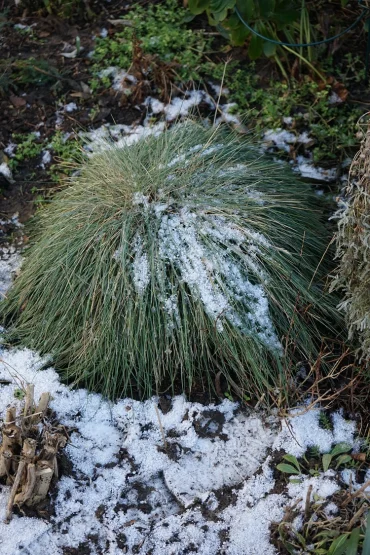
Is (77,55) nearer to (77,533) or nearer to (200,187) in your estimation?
(200,187)

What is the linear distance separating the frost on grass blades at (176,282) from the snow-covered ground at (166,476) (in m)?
0.12

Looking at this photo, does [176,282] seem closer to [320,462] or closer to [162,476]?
[162,476]

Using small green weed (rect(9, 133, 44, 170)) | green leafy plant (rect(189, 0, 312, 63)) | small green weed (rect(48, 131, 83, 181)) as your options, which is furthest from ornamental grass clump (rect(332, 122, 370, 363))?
small green weed (rect(9, 133, 44, 170))

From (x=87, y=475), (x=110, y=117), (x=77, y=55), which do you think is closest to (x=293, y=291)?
(x=87, y=475)

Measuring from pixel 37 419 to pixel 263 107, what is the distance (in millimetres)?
1890

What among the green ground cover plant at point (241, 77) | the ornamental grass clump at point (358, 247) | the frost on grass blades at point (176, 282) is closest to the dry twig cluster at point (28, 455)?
the frost on grass blades at point (176, 282)

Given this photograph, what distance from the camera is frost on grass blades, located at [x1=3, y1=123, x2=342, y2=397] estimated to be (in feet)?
7.63

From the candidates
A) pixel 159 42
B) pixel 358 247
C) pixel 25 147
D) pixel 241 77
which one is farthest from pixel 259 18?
pixel 358 247

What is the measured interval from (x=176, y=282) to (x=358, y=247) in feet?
2.22

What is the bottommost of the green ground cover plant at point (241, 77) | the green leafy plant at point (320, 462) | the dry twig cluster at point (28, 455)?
the green leafy plant at point (320, 462)

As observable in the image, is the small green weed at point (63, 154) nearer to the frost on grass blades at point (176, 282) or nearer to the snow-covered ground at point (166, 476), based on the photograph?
the frost on grass blades at point (176, 282)

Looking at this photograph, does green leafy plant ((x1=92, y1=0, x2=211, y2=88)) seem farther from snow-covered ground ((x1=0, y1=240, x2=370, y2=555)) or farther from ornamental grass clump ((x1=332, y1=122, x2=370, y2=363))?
snow-covered ground ((x1=0, y1=240, x2=370, y2=555))

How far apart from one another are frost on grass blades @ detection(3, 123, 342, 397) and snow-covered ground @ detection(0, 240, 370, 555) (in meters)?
0.12

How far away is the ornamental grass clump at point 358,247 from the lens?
194 cm
